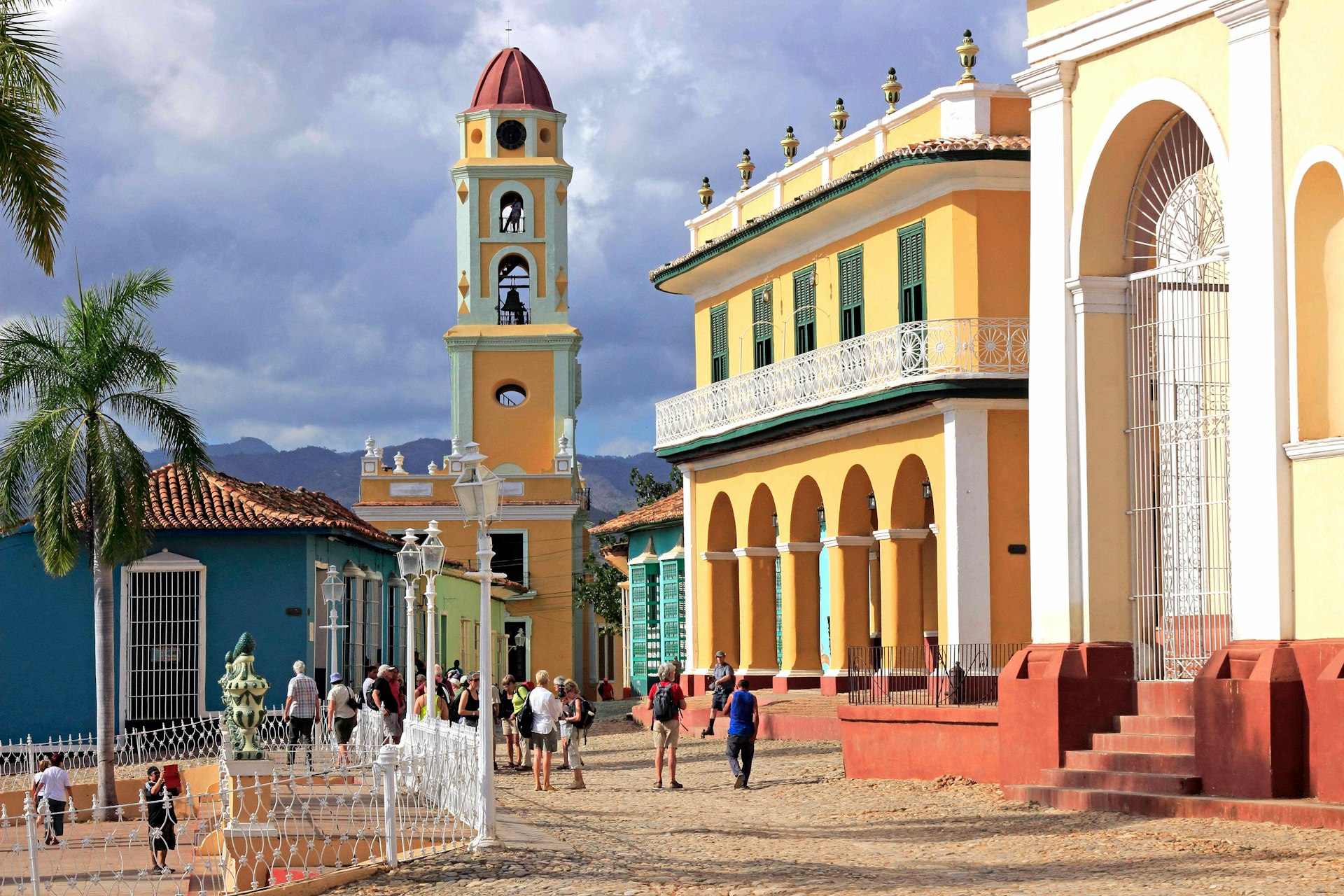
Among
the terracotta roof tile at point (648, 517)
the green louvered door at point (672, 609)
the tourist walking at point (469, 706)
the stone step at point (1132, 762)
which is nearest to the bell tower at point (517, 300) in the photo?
the terracotta roof tile at point (648, 517)

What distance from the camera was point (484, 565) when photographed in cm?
1400

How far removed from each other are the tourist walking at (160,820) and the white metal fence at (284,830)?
5cm

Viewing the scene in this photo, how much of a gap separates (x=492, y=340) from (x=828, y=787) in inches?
1462

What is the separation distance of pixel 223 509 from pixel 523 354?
2445 centimetres

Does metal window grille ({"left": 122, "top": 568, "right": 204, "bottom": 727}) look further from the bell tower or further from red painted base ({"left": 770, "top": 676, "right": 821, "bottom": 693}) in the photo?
the bell tower

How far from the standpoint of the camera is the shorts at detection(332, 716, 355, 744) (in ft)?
78.3

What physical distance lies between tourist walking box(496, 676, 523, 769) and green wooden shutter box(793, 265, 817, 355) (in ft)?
21.5

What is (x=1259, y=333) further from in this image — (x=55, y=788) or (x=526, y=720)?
(x=55, y=788)

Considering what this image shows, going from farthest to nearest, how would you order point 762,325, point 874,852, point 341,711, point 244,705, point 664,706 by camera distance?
point 762,325 → point 341,711 → point 664,706 → point 244,705 → point 874,852

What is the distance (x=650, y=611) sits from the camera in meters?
40.9

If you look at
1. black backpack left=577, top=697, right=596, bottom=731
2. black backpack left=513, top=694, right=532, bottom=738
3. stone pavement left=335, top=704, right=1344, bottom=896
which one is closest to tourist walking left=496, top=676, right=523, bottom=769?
black backpack left=577, top=697, right=596, bottom=731

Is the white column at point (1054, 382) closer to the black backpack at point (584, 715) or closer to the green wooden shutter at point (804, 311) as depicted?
the black backpack at point (584, 715)

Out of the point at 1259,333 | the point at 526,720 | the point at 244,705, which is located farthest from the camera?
the point at 526,720

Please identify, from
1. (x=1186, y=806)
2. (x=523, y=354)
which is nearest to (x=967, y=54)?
(x=1186, y=806)
